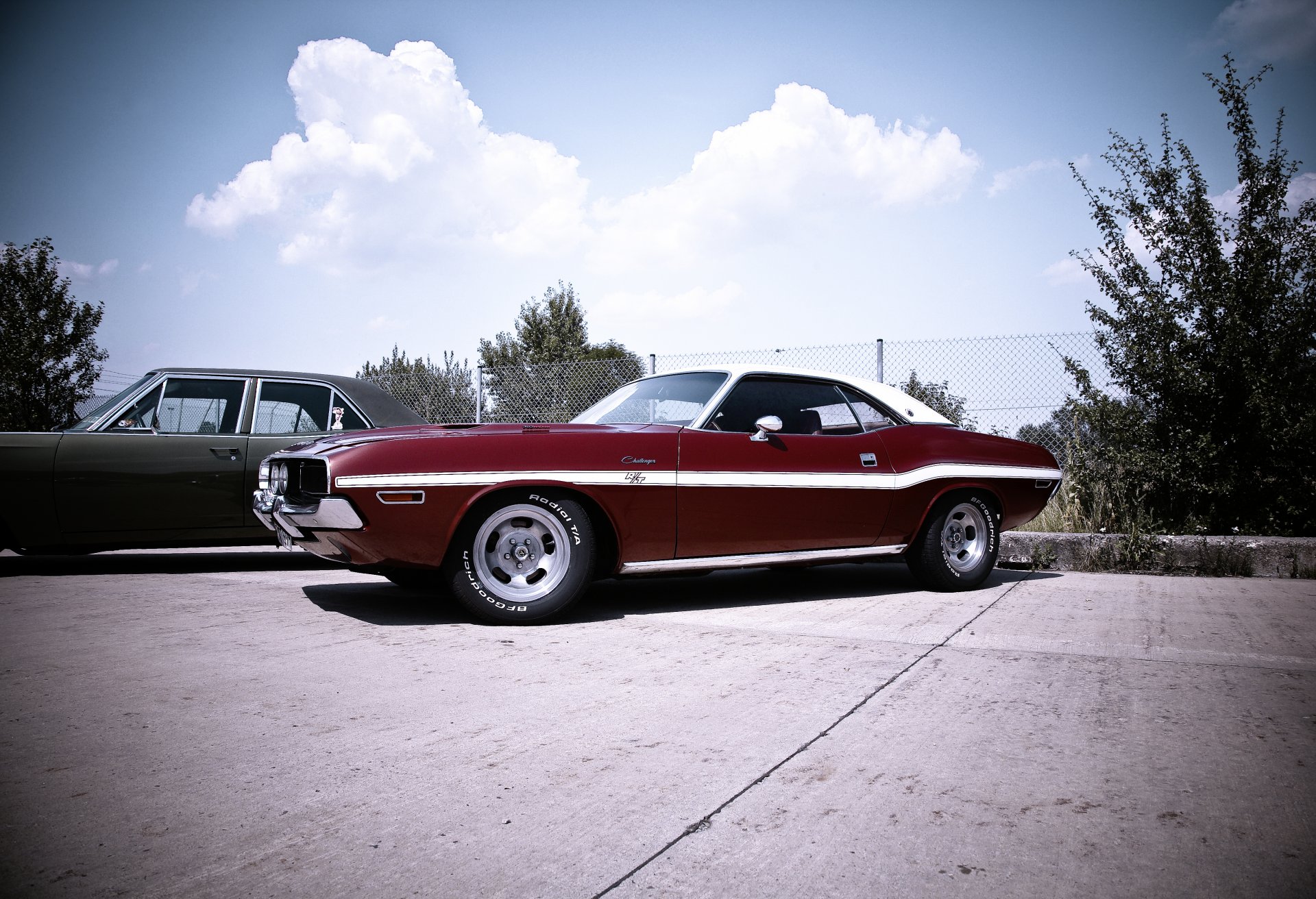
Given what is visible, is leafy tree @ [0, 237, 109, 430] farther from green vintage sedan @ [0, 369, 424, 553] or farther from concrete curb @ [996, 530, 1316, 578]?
concrete curb @ [996, 530, 1316, 578]

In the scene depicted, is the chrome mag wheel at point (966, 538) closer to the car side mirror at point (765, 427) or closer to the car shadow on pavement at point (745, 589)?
the car shadow on pavement at point (745, 589)

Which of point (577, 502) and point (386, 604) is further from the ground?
point (577, 502)

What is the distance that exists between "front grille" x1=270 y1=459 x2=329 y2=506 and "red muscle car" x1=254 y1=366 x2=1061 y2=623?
0.01m

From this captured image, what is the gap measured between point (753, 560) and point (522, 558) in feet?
4.24

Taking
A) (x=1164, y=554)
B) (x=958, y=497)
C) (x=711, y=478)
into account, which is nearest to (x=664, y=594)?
(x=711, y=478)

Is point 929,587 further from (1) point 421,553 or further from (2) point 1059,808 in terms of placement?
(2) point 1059,808

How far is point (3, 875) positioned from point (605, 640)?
2552mm

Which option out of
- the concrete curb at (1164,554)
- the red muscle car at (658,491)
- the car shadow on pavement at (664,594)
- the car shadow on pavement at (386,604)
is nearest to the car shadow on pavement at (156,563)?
the car shadow on pavement at (386,604)

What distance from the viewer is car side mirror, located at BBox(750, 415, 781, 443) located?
16.3ft

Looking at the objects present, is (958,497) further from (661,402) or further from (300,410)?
(300,410)

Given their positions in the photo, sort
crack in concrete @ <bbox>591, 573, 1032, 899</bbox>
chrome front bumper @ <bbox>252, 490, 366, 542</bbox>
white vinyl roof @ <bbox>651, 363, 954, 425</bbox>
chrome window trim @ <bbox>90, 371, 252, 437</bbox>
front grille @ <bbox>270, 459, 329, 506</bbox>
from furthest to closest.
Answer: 1. chrome window trim @ <bbox>90, 371, 252, 437</bbox>
2. white vinyl roof @ <bbox>651, 363, 954, 425</bbox>
3. front grille @ <bbox>270, 459, 329, 506</bbox>
4. chrome front bumper @ <bbox>252, 490, 366, 542</bbox>
5. crack in concrete @ <bbox>591, 573, 1032, 899</bbox>

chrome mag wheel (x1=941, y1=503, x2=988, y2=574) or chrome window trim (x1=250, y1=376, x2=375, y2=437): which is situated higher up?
chrome window trim (x1=250, y1=376, x2=375, y2=437)

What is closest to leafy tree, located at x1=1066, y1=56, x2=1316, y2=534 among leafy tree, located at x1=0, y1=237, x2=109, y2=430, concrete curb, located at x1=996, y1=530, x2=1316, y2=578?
concrete curb, located at x1=996, y1=530, x2=1316, y2=578

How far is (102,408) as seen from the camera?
258 inches
